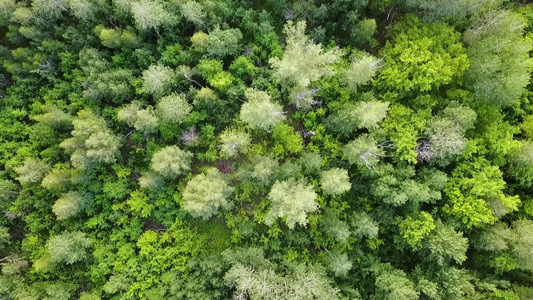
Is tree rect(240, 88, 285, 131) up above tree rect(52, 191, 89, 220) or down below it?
above

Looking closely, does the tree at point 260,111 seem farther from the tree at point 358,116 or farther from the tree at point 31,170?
the tree at point 31,170

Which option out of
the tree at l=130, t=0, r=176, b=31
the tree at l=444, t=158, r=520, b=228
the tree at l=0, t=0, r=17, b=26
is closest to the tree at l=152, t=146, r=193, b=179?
the tree at l=130, t=0, r=176, b=31

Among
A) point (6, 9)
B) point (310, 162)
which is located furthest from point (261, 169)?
point (6, 9)

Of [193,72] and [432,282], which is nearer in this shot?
[432,282]

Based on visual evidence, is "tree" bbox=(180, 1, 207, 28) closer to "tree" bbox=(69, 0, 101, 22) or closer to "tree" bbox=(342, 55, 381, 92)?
"tree" bbox=(69, 0, 101, 22)

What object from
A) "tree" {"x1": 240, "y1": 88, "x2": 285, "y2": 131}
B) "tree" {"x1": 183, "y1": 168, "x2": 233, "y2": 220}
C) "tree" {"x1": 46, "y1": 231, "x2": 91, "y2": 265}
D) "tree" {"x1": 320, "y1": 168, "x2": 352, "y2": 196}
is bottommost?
"tree" {"x1": 46, "y1": 231, "x2": 91, "y2": 265}

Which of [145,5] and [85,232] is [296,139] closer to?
[145,5]

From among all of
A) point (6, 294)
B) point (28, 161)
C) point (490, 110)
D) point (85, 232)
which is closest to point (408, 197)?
point (490, 110)
